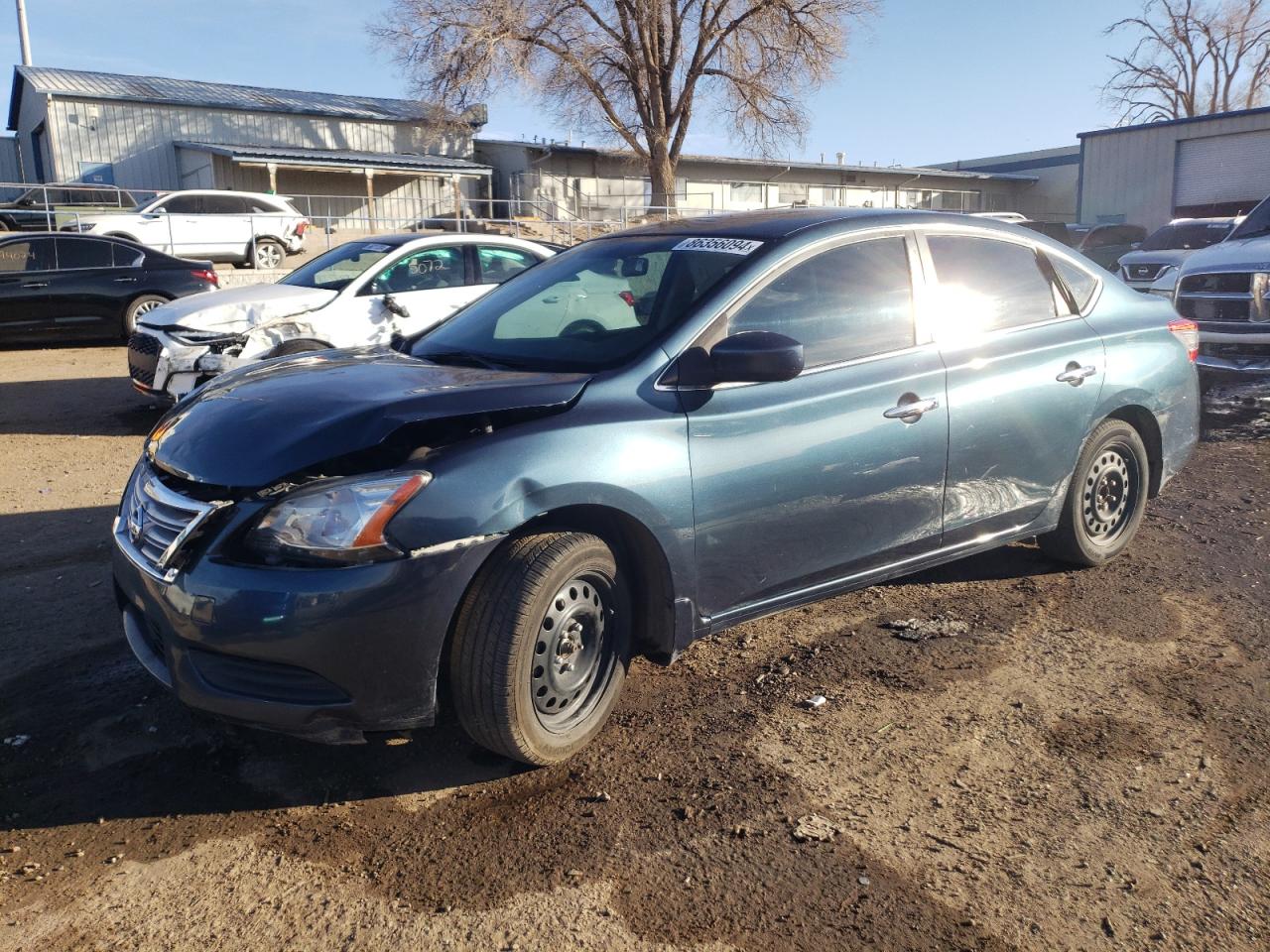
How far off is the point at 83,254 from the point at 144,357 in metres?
5.65

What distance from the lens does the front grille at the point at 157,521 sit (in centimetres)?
304

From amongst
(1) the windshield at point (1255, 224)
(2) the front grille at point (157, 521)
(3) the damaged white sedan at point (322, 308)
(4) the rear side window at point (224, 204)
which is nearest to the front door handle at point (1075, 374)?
(2) the front grille at point (157, 521)

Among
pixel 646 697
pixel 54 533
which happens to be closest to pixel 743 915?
pixel 646 697

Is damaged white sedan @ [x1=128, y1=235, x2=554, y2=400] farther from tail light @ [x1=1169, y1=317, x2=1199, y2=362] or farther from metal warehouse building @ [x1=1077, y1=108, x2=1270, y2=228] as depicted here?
metal warehouse building @ [x1=1077, y1=108, x2=1270, y2=228]

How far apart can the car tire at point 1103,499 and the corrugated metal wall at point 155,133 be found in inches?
1410

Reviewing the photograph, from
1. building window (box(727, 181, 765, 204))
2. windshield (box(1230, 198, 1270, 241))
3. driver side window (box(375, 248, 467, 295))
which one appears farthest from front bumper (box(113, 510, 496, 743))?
building window (box(727, 181, 765, 204))

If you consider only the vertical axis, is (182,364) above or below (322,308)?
→ below

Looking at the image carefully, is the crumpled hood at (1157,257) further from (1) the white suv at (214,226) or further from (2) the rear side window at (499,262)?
(1) the white suv at (214,226)

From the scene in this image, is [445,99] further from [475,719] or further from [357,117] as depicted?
[475,719]

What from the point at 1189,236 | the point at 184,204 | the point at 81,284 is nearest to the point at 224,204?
the point at 184,204

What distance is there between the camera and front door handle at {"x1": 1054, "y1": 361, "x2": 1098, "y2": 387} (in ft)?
15.2

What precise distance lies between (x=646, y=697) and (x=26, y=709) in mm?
2247

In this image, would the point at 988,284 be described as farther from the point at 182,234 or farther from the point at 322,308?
the point at 182,234

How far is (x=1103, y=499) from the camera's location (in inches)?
201
